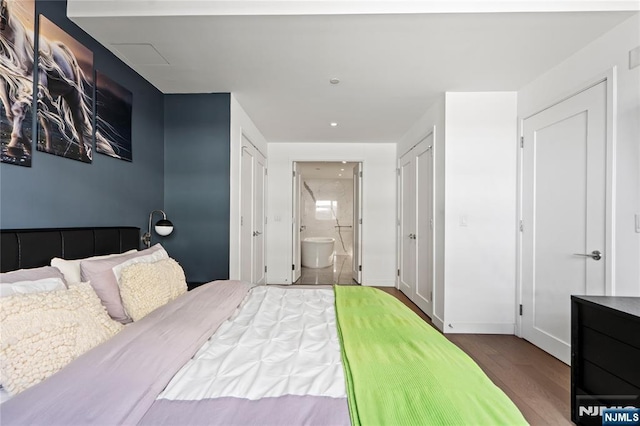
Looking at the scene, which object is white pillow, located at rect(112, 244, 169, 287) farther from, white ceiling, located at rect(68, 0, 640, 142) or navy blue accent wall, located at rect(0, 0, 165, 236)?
white ceiling, located at rect(68, 0, 640, 142)

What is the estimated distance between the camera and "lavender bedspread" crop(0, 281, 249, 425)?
2.54 feet

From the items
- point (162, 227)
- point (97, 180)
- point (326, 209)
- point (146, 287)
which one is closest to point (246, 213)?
point (162, 227)

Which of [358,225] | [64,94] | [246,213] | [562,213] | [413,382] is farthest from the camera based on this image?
[358,225]

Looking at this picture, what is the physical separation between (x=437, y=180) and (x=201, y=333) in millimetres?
2753

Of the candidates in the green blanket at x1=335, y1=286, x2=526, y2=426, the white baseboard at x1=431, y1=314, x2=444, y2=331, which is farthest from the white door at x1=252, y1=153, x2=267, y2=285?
the green blanket at x1=335, y1=286, x2=526, y2=426

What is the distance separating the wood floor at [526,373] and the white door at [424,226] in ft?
2.39

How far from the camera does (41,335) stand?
1025mm

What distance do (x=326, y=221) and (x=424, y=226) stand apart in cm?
522

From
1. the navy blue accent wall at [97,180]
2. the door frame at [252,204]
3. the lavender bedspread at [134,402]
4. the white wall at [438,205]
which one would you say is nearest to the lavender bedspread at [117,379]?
the lavender bedspread at [134,402]

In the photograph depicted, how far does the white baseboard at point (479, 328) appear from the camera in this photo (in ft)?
9.78

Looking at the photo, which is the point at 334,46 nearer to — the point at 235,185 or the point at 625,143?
the point at 235,185

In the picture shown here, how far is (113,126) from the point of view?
2.29m

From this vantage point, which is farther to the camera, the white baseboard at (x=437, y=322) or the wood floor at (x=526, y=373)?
the white baseboard at (x=437, y=322)

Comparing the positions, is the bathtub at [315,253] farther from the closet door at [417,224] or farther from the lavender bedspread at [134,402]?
the lavender bedspread at [134,402]
